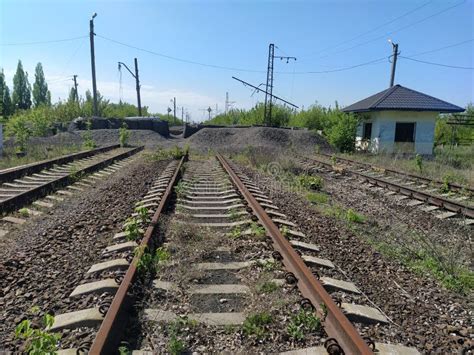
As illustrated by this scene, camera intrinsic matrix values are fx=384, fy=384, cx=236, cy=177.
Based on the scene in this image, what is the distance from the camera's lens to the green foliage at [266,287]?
139 inches

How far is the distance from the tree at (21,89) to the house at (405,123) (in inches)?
2748

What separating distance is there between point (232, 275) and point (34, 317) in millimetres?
1820

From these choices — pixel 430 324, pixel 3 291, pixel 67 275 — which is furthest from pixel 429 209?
pixel 3 291

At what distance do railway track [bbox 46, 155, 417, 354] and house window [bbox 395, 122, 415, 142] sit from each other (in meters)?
19.1

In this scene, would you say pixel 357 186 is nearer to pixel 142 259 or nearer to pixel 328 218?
pixel 328 218

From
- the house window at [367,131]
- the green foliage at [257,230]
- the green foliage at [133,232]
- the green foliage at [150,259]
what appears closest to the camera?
the green foliage at [150,259]

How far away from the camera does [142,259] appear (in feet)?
12.9

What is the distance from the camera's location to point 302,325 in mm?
2961

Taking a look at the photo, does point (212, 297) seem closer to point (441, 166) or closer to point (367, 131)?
point (441, 166)

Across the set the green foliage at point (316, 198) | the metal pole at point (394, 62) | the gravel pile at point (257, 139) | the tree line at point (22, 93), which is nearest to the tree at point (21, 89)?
the tree line at point (22, 93)

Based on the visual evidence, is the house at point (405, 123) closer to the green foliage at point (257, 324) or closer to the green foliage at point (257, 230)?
the green foliage at point (257, 230)

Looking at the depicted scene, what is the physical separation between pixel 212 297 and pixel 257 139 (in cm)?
2288

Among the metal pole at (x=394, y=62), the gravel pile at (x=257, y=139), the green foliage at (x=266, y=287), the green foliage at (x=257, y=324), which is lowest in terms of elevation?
the green foliage at (x=257, y=324)

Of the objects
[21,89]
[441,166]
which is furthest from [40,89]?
[441,166]
